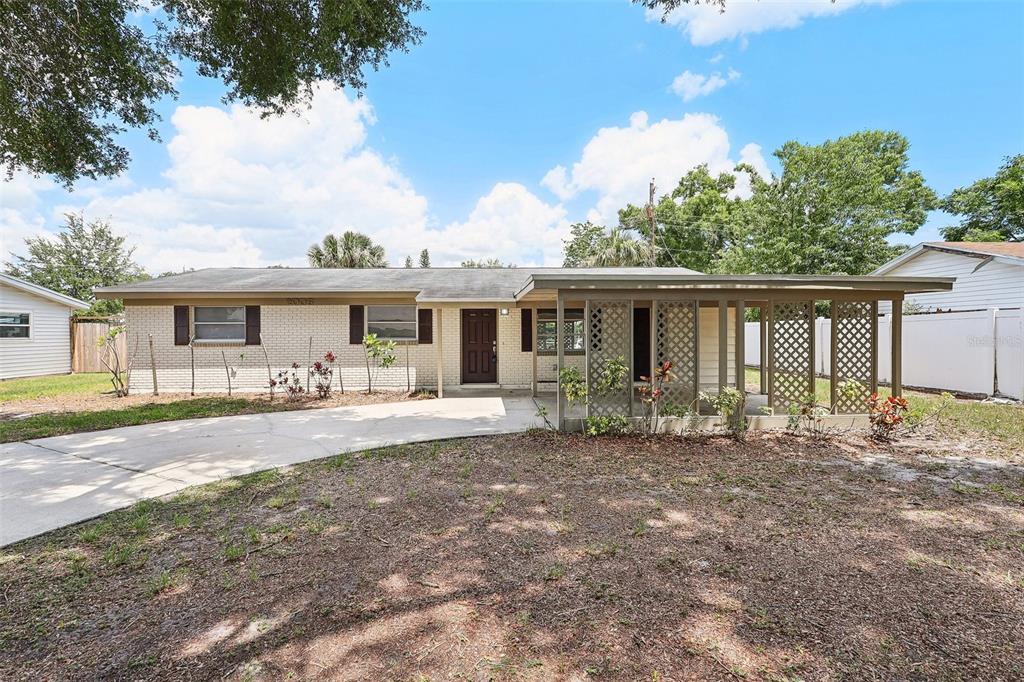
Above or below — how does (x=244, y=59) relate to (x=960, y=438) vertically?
above

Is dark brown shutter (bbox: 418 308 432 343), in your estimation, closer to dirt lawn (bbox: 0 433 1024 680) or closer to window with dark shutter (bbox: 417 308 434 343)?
window with dark shutter (bbox: 417 308 434 343)

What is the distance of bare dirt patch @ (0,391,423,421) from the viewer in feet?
29.0

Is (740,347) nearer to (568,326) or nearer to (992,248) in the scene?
(568,326)

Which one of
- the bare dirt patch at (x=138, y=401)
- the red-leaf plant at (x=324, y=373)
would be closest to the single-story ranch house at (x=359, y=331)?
the red-leaf plant at (x=324, y=373)

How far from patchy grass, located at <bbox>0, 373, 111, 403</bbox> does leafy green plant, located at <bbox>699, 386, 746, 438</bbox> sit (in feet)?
44.0

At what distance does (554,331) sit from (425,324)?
126 inches

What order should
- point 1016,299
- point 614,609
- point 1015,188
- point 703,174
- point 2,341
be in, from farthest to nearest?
1. point 703,174
2. point 1015,188
3. point 2,341
4. point 1016,299
5. point 614,609

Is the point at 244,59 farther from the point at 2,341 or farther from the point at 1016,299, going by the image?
the point at 1016,299

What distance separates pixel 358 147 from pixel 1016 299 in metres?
18.2

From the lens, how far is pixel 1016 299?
12.3 m

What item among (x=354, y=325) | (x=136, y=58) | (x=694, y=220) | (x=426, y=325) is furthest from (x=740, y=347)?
(x=694, y=220)

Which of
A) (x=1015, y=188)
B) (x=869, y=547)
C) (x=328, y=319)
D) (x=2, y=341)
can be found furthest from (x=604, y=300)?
(x=1015, y=188)

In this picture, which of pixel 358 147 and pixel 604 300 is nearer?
pixel 604 300

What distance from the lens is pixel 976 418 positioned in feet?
24.6
